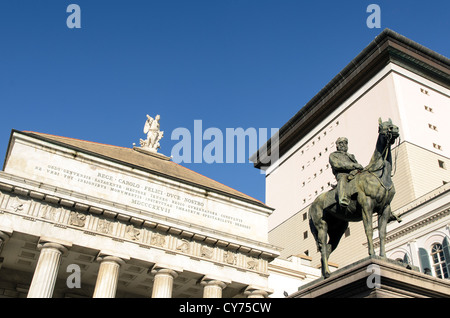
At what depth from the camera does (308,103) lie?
66750mm

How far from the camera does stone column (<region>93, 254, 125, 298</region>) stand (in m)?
24.8

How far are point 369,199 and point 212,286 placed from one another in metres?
20.8

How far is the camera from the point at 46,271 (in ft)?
78.4

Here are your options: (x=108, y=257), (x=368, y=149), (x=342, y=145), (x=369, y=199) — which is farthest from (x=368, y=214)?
(x=368, y=149)

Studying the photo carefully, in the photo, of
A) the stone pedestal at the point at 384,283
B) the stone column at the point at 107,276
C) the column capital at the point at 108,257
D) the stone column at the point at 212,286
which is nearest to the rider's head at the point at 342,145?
the stone pedestal at the point at 384,283

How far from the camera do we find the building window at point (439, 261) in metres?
33.0

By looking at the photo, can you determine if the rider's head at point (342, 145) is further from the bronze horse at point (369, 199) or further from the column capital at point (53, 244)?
the column capital at point (53, 244)

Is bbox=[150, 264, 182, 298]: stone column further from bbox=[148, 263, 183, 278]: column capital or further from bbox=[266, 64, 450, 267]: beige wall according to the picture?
bbox=[266, 64, 450, 267]: beige wall

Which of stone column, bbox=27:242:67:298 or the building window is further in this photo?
the building window

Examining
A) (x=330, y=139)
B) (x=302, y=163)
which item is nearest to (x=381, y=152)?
(x=330, y=139)

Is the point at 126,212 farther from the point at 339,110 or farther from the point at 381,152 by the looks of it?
the point at 339,110

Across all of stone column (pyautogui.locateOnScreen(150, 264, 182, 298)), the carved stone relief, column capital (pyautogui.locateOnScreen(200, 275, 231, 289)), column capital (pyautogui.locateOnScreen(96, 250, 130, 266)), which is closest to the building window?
the carved stone relief

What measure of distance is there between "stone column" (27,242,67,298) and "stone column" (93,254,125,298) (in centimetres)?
234

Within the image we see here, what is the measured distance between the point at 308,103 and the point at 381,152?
58536 mm
